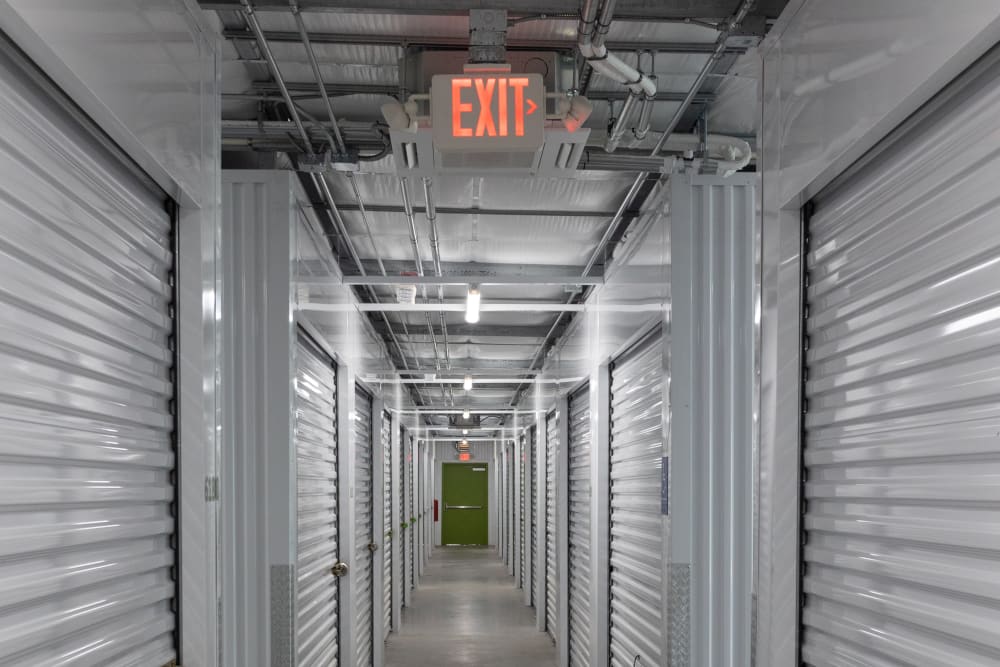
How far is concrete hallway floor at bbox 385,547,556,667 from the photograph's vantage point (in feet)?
34.6

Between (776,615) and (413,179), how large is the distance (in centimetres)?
352

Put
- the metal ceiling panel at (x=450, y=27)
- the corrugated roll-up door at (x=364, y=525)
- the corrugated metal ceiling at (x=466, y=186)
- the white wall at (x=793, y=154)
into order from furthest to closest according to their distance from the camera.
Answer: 1. the corrugated roll-up door at (x=364, y=525)
2. the corrugated metal ceiling at (x=466, y=186)
3. the metal ceiling panel at (x=450, y=27)
4. the white wall at (x=793, y=154)

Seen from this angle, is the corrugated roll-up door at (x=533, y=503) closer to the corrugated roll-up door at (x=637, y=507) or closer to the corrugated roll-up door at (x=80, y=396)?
the corrugated roll-up door at (x=637, y=507)

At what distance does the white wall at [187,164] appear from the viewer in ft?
7.97

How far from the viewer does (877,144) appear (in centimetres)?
250

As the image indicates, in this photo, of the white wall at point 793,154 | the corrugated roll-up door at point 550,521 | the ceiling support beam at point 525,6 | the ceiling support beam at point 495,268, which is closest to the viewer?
the white wall at point 793,154

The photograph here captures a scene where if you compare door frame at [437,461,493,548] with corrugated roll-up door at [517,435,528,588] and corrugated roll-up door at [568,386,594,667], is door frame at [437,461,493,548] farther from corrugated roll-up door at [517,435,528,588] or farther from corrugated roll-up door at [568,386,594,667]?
corrugated roll-up door at [568,386,594,667]

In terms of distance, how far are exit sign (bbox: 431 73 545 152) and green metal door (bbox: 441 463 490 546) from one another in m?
28.6

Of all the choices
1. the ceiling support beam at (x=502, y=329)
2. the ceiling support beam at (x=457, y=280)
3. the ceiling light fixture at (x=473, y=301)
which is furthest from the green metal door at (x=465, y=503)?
the ceiling support beam at (x=457, y=280)

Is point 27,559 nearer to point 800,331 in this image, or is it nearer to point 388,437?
point 800,331

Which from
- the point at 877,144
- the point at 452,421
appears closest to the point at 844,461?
the point at 877,144

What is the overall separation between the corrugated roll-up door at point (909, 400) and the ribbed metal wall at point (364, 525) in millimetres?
6371

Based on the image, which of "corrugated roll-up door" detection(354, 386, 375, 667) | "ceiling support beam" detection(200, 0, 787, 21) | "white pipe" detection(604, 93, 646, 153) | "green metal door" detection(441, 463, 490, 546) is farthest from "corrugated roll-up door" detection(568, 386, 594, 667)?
"green metal door" detection(441, 463, 490, 546)

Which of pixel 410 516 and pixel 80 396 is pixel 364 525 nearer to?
pixel 410 516
